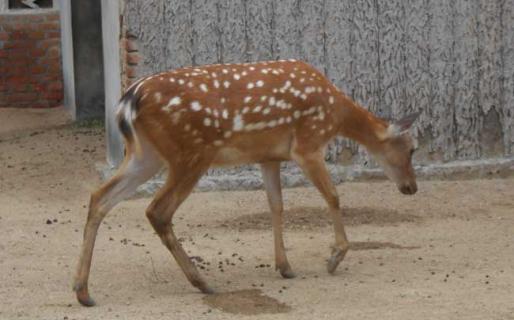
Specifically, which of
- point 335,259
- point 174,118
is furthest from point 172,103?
point 335,259

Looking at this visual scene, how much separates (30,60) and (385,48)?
5285mm

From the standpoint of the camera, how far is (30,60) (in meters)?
14.3

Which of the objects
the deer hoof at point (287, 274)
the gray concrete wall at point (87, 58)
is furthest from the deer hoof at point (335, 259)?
the gray concrete wall at point (87, 58)

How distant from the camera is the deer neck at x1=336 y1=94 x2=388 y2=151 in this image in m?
8.00

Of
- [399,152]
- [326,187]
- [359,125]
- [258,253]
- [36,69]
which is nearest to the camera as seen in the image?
[326,187]

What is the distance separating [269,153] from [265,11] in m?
3.00

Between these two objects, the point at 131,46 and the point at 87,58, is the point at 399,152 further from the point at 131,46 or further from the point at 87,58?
the point at 87,58

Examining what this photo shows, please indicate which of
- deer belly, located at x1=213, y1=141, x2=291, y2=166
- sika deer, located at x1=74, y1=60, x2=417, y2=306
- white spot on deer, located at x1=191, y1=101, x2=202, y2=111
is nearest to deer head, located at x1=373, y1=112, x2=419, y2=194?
sika deer, located at x1=74, y1=60, x2=417, y2=306

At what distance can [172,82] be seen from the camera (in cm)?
734

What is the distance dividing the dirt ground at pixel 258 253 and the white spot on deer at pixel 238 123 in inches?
37.5

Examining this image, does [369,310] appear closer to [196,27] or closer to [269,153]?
[269,153]

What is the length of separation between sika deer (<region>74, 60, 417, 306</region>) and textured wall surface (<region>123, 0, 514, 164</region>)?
2.47 m

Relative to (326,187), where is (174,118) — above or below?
above

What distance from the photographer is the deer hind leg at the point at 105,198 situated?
23.2 ft
